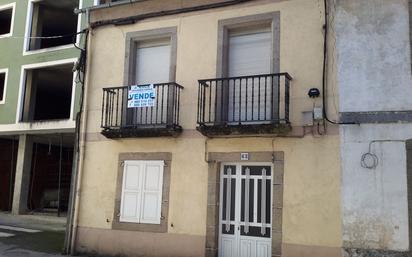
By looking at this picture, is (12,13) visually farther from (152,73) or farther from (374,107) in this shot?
(374,107)

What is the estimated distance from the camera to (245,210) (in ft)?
30.4

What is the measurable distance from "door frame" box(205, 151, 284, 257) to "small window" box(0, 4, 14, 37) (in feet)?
42.2

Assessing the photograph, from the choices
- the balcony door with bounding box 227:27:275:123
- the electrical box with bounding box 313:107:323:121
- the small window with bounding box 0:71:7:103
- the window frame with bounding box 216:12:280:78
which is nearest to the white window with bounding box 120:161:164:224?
the balcony door with bounding box 227:27:275:123

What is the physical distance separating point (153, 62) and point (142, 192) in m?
3.02

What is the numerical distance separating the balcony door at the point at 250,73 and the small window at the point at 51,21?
9.28m

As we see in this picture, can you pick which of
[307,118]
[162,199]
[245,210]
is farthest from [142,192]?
[307,118]

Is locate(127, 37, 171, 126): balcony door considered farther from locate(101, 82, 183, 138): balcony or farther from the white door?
the white door

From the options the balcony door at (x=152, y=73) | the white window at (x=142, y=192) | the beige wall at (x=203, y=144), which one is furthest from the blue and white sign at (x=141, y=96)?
the white window at (x=142, y=192)

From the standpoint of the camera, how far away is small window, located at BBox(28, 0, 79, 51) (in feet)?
58.6

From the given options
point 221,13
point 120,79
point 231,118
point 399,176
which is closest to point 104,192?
point 120,79

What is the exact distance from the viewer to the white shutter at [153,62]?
10.6 meters

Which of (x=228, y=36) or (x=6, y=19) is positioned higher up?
(x=6, y=19)

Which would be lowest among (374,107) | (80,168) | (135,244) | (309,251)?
(135,244)

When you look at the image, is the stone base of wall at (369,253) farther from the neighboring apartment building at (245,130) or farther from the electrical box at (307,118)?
the electrical box at (307,118)
